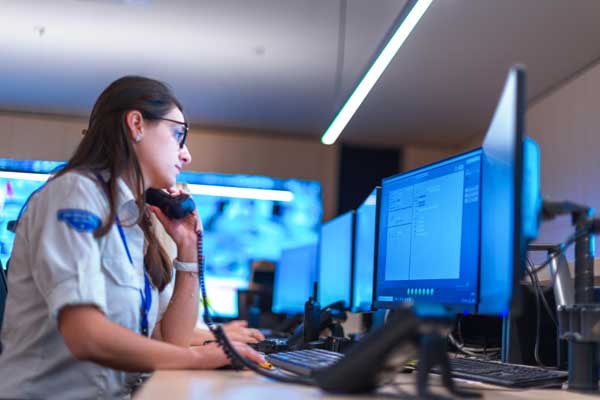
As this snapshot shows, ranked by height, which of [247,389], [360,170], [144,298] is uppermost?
[360,170]

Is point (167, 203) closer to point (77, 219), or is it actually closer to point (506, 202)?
point (77, 219)

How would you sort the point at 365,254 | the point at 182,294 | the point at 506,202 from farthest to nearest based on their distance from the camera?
the point at 365,254 → the point at 182,294 → the point at 506,202

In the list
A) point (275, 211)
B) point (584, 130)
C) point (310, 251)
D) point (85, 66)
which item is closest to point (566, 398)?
point (310, 251)

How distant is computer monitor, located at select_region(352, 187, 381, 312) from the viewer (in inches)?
84.6

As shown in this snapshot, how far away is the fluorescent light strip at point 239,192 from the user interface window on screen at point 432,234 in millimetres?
5669

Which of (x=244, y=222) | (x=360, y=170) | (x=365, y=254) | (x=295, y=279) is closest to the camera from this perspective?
(x=365, y=254)

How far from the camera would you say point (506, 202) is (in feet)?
3.56

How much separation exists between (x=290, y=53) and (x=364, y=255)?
133 inches

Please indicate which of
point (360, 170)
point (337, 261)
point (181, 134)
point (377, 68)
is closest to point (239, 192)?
point (360, 170)

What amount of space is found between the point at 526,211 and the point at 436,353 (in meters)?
0.26

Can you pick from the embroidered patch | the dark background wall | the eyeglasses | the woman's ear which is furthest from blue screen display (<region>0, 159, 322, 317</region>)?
the embroidered patch

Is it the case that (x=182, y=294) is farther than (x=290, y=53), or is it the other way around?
(x=290, y=53)

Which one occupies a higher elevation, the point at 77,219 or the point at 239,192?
the point at 239,192

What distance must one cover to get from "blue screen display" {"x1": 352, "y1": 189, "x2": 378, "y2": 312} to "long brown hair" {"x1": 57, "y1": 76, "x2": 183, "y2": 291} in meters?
0.72
